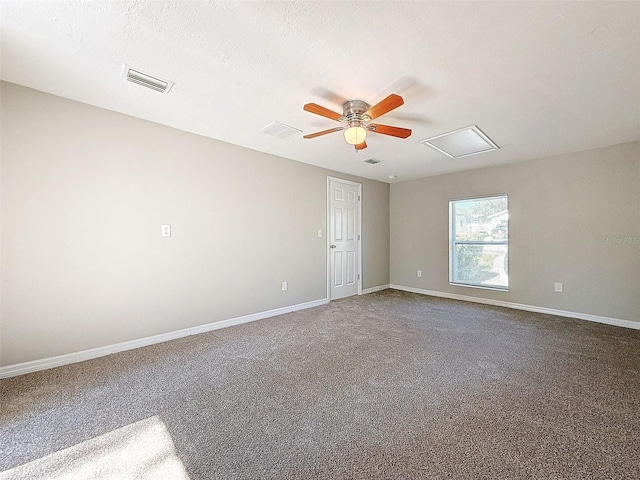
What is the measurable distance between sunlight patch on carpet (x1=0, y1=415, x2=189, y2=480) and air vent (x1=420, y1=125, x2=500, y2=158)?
12.0 ft

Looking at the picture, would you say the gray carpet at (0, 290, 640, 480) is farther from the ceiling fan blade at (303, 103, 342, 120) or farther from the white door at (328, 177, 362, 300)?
the ceiling fan blade at (303, 103, 342, 120)

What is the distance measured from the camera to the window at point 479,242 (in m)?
4.48

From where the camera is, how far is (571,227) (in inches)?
150

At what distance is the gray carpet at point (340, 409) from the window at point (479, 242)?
5.35 feet

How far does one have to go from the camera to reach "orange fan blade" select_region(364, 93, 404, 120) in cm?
192

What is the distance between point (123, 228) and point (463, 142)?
3978mm

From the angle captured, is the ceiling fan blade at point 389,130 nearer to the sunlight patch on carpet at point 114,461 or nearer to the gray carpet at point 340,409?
the gray carpet at point 340,409

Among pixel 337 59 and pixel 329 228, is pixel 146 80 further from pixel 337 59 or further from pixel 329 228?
pixel 329 228

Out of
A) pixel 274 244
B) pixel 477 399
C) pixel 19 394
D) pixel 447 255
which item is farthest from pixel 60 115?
pixel 447 255

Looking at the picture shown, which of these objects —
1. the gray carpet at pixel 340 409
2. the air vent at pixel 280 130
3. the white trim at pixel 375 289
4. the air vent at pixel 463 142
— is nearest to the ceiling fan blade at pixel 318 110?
the air vent at pixel 280 130

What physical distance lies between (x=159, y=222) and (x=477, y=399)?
10.7ft

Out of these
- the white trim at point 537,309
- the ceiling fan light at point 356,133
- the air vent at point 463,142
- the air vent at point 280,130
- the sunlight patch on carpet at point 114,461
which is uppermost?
the air vent at point 280,130

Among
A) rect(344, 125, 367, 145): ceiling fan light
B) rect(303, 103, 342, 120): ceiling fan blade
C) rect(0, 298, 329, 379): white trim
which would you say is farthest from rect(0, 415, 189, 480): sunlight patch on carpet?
rect(344, 125, 367, 145): ceiling fan light

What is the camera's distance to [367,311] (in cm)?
413
